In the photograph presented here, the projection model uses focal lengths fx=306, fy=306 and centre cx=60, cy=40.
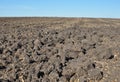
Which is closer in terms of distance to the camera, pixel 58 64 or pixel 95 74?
pixel 95 74

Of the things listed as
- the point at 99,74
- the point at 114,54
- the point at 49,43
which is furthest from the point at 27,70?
the point at 49,43

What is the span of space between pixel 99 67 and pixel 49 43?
3.93 metres

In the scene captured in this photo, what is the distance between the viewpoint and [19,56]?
10234 mm

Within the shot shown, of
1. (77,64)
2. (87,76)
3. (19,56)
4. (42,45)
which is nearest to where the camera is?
(87,76)

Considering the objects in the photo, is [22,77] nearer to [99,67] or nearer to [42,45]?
[99,67]

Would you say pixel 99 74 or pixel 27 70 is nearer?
pixel 99 74

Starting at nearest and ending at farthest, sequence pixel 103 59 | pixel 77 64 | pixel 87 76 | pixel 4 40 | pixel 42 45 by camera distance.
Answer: pixel 87 76
pixel 77 64
pixel 103 59
pixel 42 45
pixel 4 40

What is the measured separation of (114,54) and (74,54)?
4.24 feet

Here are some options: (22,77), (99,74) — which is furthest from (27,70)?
(99,74)

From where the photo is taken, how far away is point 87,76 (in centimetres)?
790

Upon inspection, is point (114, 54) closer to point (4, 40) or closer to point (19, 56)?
point (19, 56)

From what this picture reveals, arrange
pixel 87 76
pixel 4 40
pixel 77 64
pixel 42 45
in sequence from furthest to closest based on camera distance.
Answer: pixel 4 40
pixel 42 45
pixel 77 64
pixel 87 76

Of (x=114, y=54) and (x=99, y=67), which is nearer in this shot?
(x=99, y=67)

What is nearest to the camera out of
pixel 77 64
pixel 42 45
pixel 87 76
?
pixel 87 76
